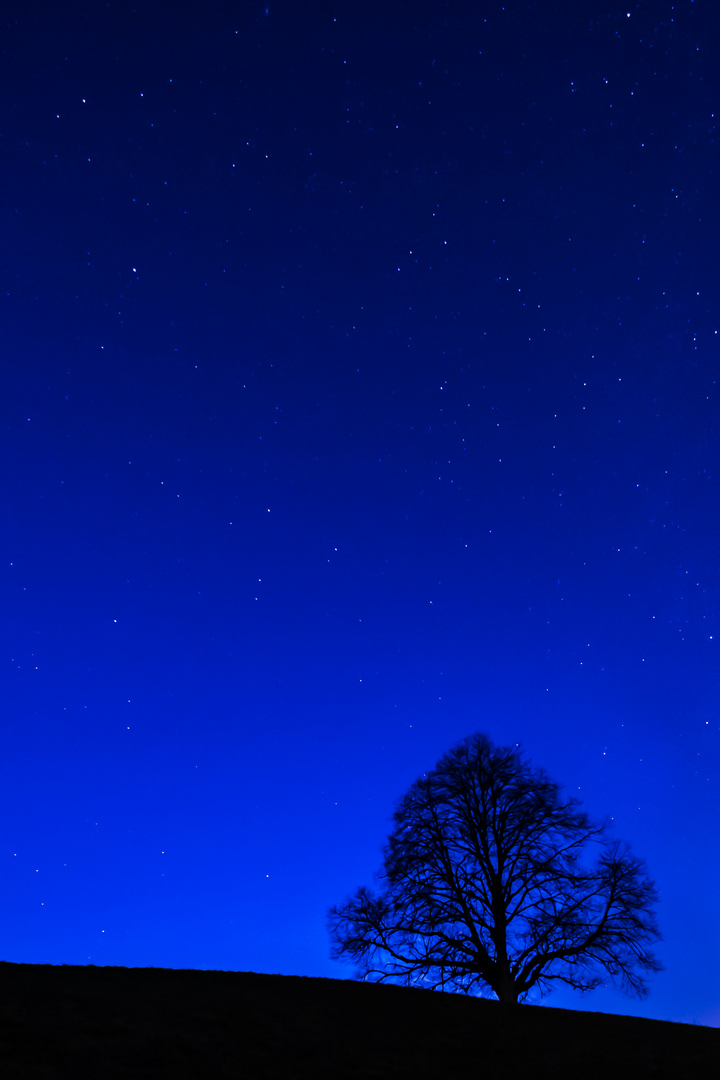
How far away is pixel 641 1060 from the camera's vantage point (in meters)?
12.6

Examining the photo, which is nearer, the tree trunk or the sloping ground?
the sloping ground

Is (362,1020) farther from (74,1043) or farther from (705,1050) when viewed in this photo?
(705,1050)

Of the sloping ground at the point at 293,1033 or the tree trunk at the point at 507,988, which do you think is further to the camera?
the tree trunk at the point at 507,988

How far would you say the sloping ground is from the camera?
10195 mm

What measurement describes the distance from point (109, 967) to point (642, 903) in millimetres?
14421

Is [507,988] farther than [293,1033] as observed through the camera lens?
Yes

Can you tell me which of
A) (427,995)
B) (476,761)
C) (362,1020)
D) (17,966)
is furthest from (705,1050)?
(17,966)

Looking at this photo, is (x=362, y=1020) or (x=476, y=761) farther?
(x=476, y=761)

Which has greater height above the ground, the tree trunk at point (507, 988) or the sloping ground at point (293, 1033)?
the tree trunk at point (507, 988)

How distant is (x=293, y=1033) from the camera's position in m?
12.1

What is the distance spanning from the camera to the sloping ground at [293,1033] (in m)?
10.2

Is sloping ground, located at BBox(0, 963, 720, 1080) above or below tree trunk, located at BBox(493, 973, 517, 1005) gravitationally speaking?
below

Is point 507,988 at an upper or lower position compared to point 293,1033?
upper

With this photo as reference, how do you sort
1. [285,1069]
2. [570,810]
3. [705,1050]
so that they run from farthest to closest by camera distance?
[570,810] → [705,1050] → [285,1069]
